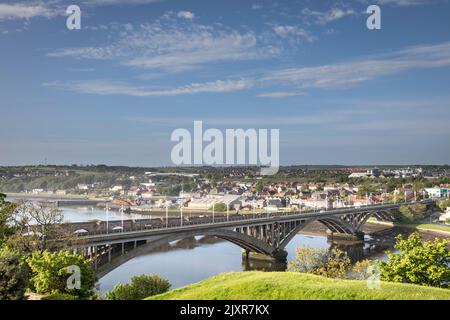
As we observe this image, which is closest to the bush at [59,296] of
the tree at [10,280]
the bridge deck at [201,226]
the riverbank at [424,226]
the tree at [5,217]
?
the tree at [10,280]

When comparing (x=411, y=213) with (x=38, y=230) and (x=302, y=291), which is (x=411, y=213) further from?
(x=302, y=291)

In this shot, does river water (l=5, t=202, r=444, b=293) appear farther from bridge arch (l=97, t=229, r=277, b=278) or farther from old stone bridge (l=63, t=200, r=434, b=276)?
old stone bridge (l=63, t=200, r=434, b=276)

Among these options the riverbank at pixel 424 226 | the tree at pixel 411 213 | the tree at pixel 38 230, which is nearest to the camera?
the tree at pixel 38 230

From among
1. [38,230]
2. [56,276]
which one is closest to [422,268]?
[56,276]

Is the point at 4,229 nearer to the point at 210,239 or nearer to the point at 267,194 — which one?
the point at 210,239

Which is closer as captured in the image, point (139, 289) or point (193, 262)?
point (139, 289)

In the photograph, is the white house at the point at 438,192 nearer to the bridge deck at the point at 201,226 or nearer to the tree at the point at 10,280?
the bridge deck at the point at 201,226

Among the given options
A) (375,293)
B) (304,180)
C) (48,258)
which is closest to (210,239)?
(48,258)
